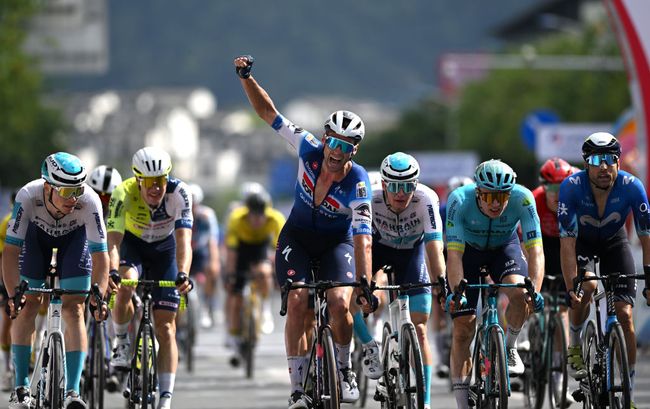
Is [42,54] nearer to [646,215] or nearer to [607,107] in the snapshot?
[607,107]

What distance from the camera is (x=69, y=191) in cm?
1085

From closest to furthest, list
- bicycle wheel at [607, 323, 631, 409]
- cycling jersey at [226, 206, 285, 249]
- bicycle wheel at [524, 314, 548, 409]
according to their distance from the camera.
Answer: bicycle wheel at [607, 323, 631, 409] < bicycle wheel at [524, 314, 548, 409] < cycling jersey at [226, 206, 285, 249]

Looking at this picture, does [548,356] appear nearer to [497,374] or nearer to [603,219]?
[603,219]

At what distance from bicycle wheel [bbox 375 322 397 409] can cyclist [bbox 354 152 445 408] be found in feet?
0.44

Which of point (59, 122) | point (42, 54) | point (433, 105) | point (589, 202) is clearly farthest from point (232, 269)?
point (433, 105)

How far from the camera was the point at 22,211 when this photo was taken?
11.2 metres

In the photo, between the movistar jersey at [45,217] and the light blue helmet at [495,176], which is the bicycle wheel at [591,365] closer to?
the light blue helmet at [495,176]

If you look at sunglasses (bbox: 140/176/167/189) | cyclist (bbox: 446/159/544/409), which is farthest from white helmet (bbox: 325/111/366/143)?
sunglasses (bbox: 140/176/167/189)

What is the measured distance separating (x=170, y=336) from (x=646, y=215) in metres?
3.61

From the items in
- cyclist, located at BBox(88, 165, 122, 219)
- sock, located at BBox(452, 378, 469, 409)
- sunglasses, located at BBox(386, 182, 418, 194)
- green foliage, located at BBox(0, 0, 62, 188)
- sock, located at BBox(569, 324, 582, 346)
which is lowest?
sock, located at BBox(452, 378, 469, 409)

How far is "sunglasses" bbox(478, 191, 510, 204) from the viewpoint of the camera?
1095cm

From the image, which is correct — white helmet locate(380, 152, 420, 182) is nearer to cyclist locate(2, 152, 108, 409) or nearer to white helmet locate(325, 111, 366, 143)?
white helmet locate(325, 111, 366, 143)

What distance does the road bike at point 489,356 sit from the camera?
10.3m

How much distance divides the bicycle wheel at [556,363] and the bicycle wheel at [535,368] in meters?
0.09
